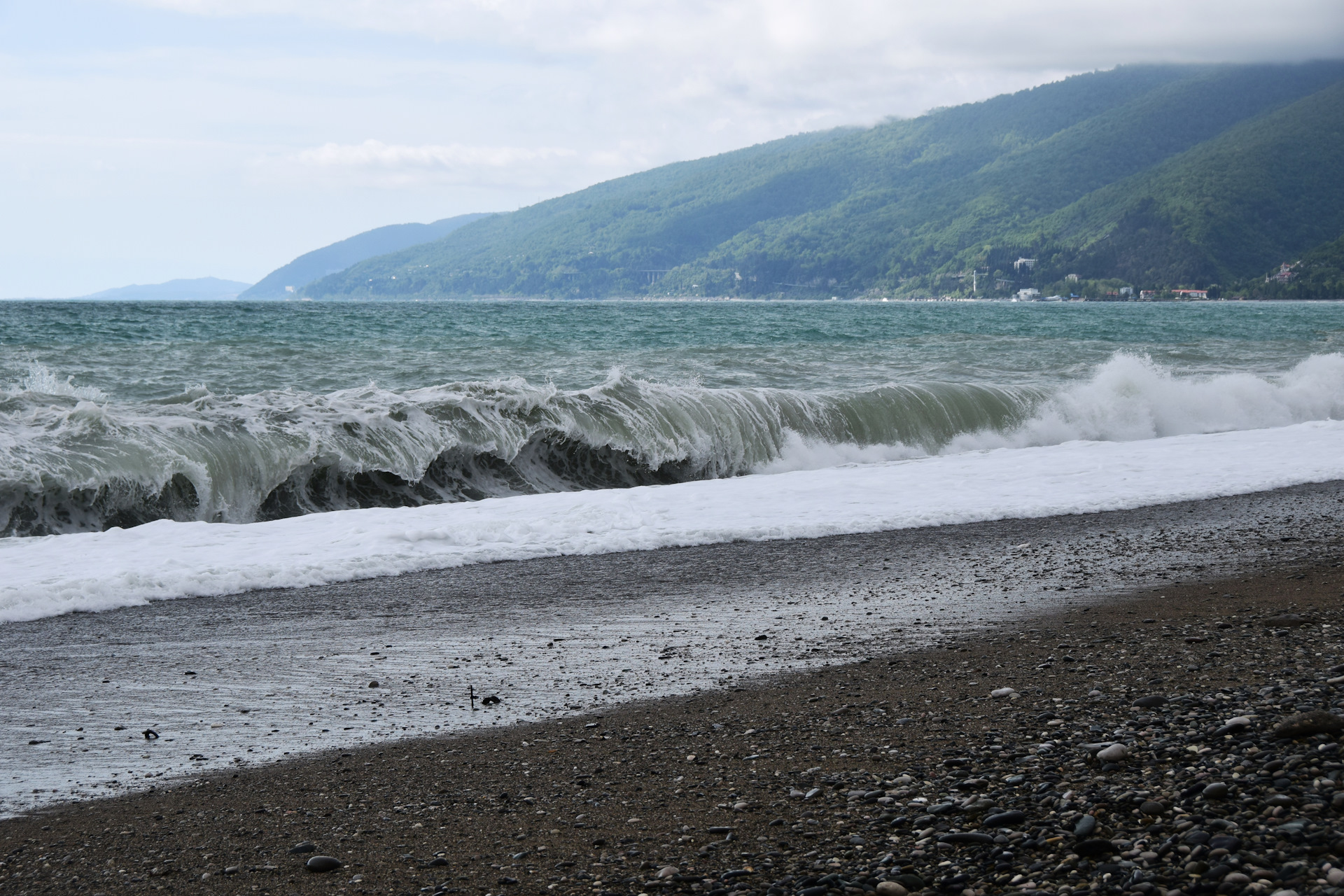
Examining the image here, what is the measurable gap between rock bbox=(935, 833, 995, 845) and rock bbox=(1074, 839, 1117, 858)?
21cm

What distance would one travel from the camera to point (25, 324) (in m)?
28.2

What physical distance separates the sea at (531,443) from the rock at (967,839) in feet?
15.3

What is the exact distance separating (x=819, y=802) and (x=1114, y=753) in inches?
35.4

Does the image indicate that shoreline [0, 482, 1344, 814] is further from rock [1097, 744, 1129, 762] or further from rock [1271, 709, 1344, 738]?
rock [1271, 709, 1344, 738]

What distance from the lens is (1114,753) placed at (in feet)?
9.50

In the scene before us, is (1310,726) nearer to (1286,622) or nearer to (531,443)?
(1286,622)

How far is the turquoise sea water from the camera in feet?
30.3

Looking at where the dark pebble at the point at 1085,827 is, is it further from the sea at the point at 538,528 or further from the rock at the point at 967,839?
the sea at the point at 538,528

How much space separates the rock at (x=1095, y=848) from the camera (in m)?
2.34

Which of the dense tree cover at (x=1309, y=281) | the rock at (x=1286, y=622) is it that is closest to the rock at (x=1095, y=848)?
the rock at (x=1286, y=622)

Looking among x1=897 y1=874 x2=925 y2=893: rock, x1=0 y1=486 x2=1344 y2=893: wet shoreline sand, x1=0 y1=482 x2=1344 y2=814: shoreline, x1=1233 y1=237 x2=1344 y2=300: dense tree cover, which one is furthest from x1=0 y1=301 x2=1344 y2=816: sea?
x1=1233 y1=237 x2=1344 y2=300: dense tree cover

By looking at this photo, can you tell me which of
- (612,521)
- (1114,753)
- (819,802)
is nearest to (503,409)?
(612,521)

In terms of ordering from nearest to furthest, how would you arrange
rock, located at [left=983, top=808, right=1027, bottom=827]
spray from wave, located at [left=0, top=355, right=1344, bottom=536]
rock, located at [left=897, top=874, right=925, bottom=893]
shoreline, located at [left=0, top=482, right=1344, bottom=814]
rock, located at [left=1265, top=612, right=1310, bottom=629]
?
rock, located at [left=897, top=874, right=925, bottom=893], rock, located at [left=983, top=808, right=1027, bottom=827], shoreline, located at [left=0, top=482, right=1344, bottom=814], rock, located at [left=1265, top=612, right=1310, bottom=629], spray from wave, located at [left=0, top=355, right=1344, bottom=536]

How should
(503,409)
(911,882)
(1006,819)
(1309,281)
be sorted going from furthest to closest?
(1309,281)
(503,409)
(1006,819)
(911,882)
